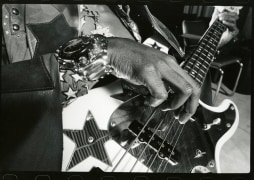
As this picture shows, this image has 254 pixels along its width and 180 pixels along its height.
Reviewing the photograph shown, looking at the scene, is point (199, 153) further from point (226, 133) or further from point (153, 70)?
point (153, 70)

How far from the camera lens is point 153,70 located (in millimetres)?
446

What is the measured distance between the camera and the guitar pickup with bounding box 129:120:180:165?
54 cm

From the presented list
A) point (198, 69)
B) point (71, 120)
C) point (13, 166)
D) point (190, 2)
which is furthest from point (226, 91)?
point (13, 166)

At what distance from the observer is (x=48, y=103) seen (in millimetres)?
469

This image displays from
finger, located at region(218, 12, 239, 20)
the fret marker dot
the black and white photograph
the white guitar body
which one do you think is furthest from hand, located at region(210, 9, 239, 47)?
the fret marker dot

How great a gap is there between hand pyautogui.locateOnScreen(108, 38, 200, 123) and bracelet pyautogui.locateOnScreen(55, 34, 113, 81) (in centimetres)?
2

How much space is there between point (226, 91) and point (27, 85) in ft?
5.03

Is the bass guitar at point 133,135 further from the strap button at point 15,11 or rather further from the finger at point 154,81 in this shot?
the strap button at point 15,11

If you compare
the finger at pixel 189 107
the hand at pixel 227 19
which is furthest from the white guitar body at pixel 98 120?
the hand at pixel 227 19

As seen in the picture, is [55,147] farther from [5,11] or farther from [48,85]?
[5,11]

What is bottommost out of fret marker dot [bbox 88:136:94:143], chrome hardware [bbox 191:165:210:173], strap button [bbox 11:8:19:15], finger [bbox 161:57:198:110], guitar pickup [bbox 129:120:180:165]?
chrome hardware [bbox 191:165:210:173]

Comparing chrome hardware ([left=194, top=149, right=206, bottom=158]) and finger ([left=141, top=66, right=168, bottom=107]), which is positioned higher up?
finger ([left=141, top=66, right=168, bottom=107])

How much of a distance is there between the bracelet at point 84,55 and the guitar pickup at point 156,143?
169 millimetres

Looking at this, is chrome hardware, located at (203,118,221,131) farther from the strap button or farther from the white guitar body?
the strap button
